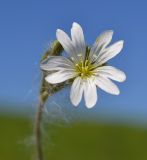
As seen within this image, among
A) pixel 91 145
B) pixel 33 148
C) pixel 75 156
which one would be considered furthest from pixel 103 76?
pixel 91 145

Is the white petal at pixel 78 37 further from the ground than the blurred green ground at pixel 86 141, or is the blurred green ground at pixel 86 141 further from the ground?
the white petal at pixel 78 37

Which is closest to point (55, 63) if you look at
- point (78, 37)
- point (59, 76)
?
point (59, 76)

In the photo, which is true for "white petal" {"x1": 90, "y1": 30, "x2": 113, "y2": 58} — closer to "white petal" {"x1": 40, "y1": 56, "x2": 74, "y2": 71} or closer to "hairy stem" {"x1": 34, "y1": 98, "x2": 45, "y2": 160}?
"white petal" {"x1": 40, "y1": 56, "x2": 74, "y2": 71}

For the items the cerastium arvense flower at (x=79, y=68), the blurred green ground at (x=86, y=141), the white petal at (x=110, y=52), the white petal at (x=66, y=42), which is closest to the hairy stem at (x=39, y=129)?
the cerastium arvense flower at (x=79, y=68)

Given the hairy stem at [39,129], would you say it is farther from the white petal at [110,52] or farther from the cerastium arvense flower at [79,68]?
the white petal at [110,52]

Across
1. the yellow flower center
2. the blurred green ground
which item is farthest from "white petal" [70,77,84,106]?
the blurred green ground
